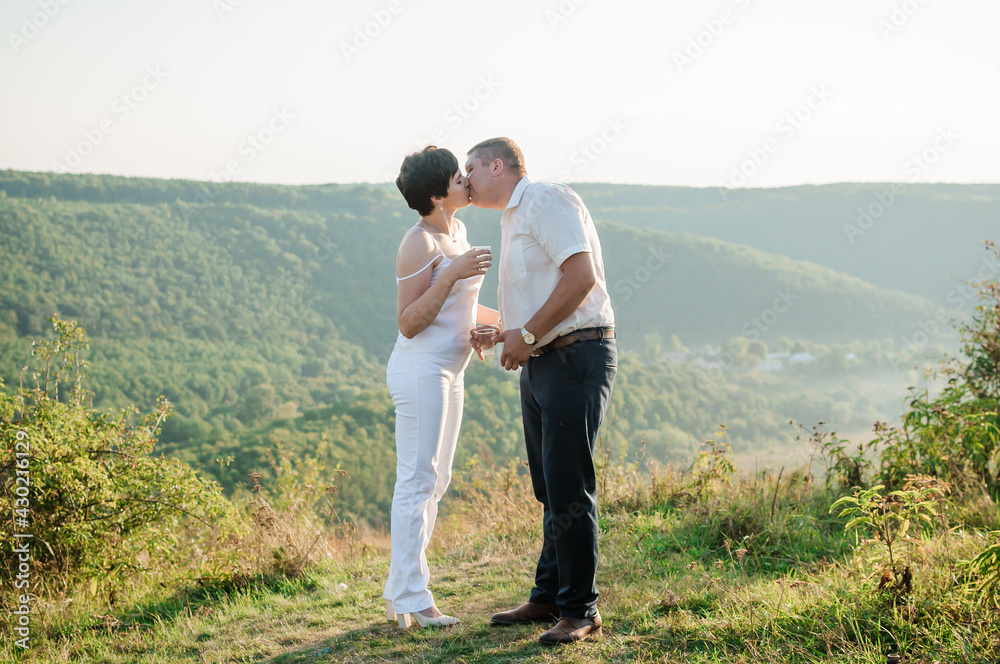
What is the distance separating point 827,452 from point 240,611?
4.14m

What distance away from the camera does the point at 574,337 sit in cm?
284

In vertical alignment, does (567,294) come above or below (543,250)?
below

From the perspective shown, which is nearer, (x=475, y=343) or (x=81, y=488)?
(x=475, y=343)

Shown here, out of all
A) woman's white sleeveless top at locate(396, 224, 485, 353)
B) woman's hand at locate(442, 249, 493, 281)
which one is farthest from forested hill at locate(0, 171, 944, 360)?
woman's hand at locate(442, 249, 493, 281)

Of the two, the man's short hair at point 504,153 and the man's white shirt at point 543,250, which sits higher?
the man's short hair at point 504,153

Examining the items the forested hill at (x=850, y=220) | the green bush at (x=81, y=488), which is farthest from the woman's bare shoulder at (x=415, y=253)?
the forested hill at (x=850, y=220)

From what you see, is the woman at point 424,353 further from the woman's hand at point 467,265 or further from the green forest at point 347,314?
the green forest at point 347,314

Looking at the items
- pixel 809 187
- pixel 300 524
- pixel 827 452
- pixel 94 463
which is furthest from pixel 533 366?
pixel 809 187

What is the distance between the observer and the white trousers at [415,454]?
126 inches

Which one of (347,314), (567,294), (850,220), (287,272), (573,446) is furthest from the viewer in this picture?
(850,220)

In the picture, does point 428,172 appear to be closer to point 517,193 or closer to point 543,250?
point 517,193

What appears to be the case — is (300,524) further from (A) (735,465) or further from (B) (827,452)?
(B) (827,452)

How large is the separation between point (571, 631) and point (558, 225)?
1.62 metres

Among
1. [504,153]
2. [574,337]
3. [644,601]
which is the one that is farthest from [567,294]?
[644,601]
